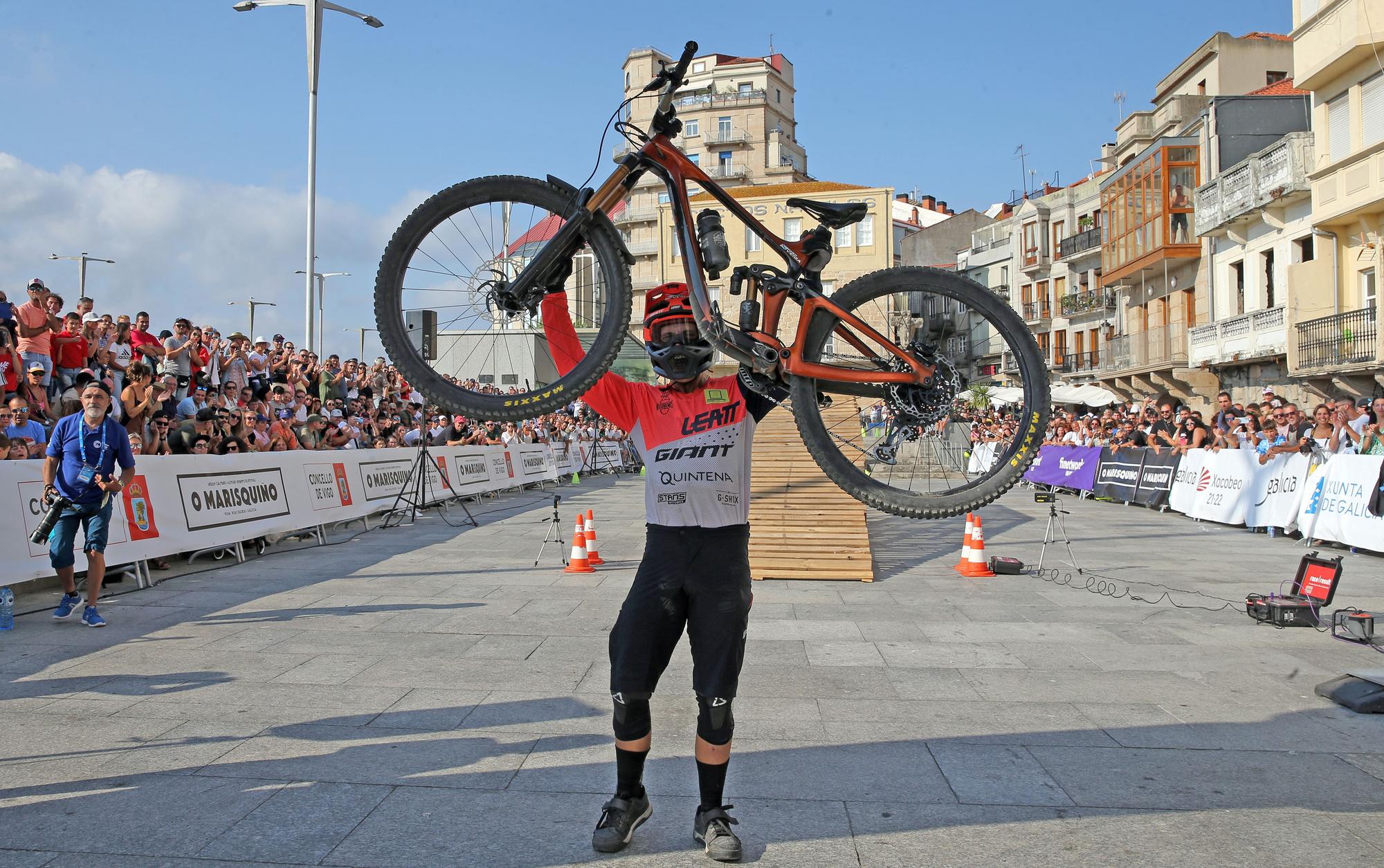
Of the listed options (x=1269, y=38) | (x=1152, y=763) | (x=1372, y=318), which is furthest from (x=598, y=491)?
(x=1269, y=38)

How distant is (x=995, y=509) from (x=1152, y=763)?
15986 millimetres

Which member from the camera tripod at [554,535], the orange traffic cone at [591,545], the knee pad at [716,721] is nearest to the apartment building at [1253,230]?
the camera tripod at [554,535]

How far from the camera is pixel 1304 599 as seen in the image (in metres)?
8.69

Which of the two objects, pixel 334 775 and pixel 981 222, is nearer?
pixel 334 775

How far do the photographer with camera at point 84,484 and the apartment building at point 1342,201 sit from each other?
25.4 m

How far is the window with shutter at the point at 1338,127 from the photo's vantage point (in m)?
23.3

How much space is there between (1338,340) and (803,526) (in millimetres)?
19865

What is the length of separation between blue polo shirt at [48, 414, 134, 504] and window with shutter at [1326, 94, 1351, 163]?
27.0 meters

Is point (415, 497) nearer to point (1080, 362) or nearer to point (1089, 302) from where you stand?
point (1089, 302)

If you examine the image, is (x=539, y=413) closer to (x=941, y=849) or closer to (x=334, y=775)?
(x=334, y=775)

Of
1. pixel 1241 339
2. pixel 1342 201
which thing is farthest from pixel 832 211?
pixel 1241 339

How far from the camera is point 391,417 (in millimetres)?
19531

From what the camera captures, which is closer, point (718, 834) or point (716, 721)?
point (718, 834)

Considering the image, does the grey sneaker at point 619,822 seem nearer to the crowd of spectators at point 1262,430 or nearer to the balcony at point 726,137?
the crowd of spectators at point 1262,430
